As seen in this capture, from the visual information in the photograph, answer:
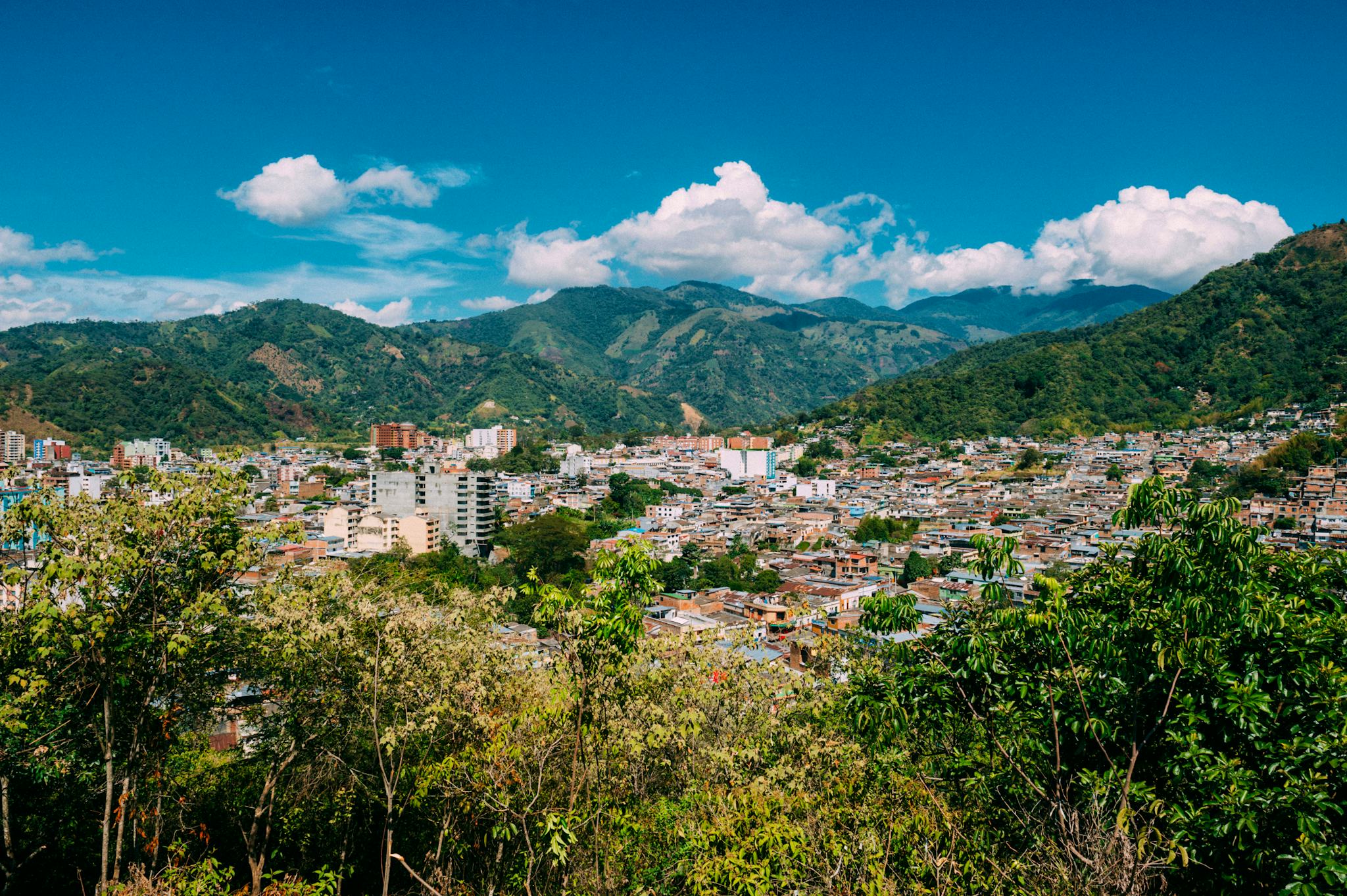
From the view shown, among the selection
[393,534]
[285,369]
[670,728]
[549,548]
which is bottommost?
[549,548]

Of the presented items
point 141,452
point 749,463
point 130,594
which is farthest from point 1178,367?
point 141,452

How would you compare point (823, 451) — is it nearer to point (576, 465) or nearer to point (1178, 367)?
point (576, 465)

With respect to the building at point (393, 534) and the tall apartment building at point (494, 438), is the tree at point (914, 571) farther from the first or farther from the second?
the tall apartment building at point (494, 438)

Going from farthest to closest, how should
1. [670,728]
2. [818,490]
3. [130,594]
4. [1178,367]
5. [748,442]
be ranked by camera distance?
[748,442] → [1178,367] → [818,490] → [670,728] → [130,594]

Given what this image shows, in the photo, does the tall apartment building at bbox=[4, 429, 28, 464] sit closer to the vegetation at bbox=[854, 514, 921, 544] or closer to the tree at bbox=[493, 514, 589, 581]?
the tree at bbox=[493, 514, 589, 581]

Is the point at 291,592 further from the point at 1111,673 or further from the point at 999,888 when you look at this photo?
the point at 1111,673

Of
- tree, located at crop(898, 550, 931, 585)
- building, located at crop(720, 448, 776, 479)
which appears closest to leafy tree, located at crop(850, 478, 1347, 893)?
tree, located at crop(898, 550, 931, 585)
